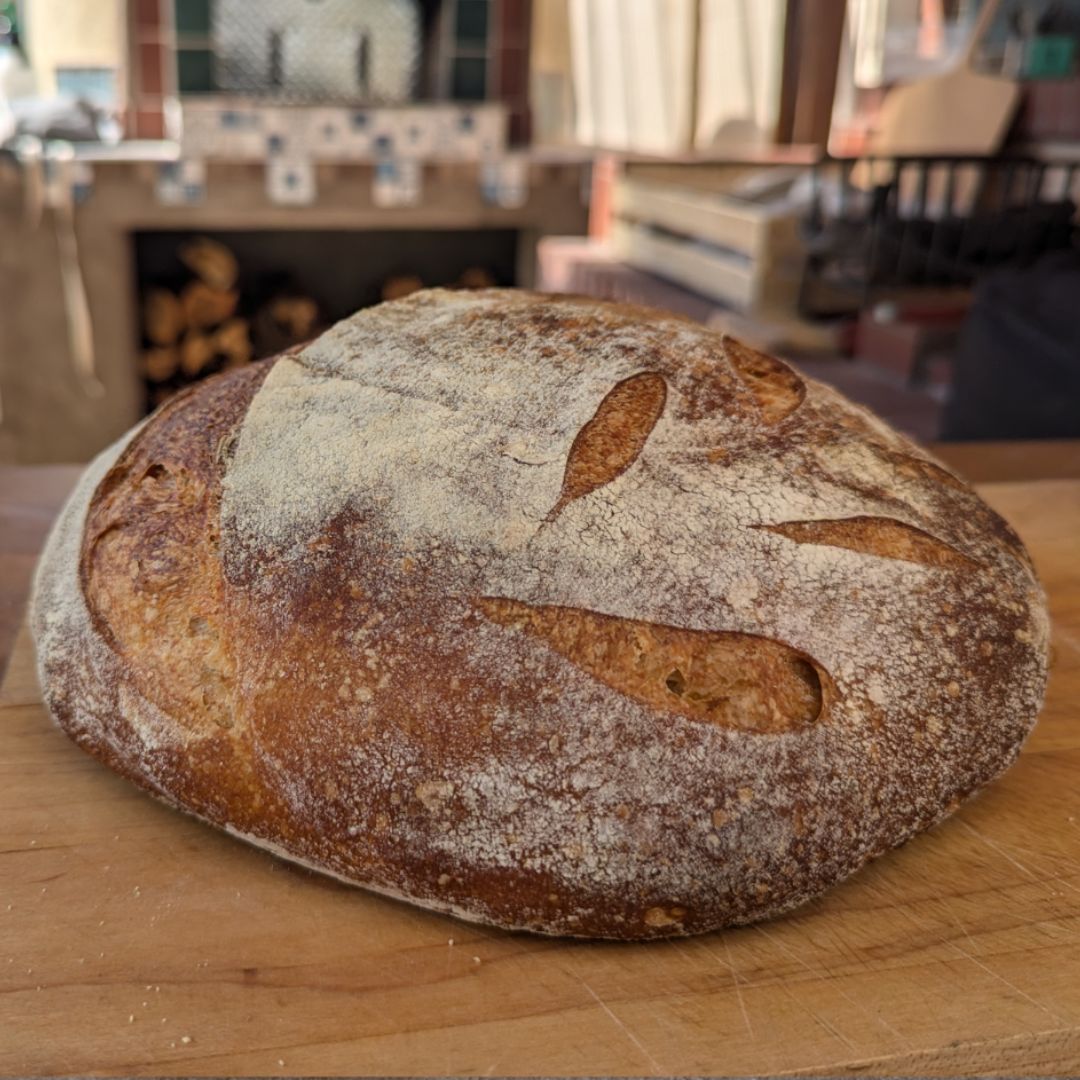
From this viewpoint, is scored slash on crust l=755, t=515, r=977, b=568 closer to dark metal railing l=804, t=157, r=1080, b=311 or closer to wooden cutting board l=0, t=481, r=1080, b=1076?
wooden cutting board l=0, t=481, r=1080, b=1076

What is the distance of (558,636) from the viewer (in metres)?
0.83

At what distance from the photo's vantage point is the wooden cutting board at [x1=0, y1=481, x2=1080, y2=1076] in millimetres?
733

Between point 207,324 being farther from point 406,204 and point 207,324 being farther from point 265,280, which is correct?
point 406,204

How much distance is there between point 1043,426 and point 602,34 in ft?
13.3

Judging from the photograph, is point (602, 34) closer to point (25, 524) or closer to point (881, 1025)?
point (25, 524)

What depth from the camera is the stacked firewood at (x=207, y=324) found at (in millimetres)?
3383

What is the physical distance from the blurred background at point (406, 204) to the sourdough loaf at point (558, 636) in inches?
65.6

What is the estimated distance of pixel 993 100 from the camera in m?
3.77

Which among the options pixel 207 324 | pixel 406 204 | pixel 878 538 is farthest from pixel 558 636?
pixel 207 324

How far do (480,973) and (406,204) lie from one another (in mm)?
2733

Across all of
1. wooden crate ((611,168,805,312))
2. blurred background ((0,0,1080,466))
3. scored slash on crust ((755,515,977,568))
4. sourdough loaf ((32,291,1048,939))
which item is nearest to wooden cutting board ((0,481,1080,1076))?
sourdough loaf ((32,291,1048,939))

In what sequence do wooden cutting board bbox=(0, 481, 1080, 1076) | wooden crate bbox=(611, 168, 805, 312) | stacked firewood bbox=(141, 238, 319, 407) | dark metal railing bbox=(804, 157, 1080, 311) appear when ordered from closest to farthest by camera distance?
wooden cutting board bbox=(0, 481, 1080, 1076), dark metal railing bbox=(804, 157, 1080, 311), stacked firewood bbox=(141, 238, 319, 407), wooden crate bbox=(611, 168, 805, 312)

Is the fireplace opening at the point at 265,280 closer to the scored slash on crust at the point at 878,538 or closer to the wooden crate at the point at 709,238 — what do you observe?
the wooden crate at the point at 709,238

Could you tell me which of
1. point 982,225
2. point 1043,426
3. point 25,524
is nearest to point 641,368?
point 25,524
